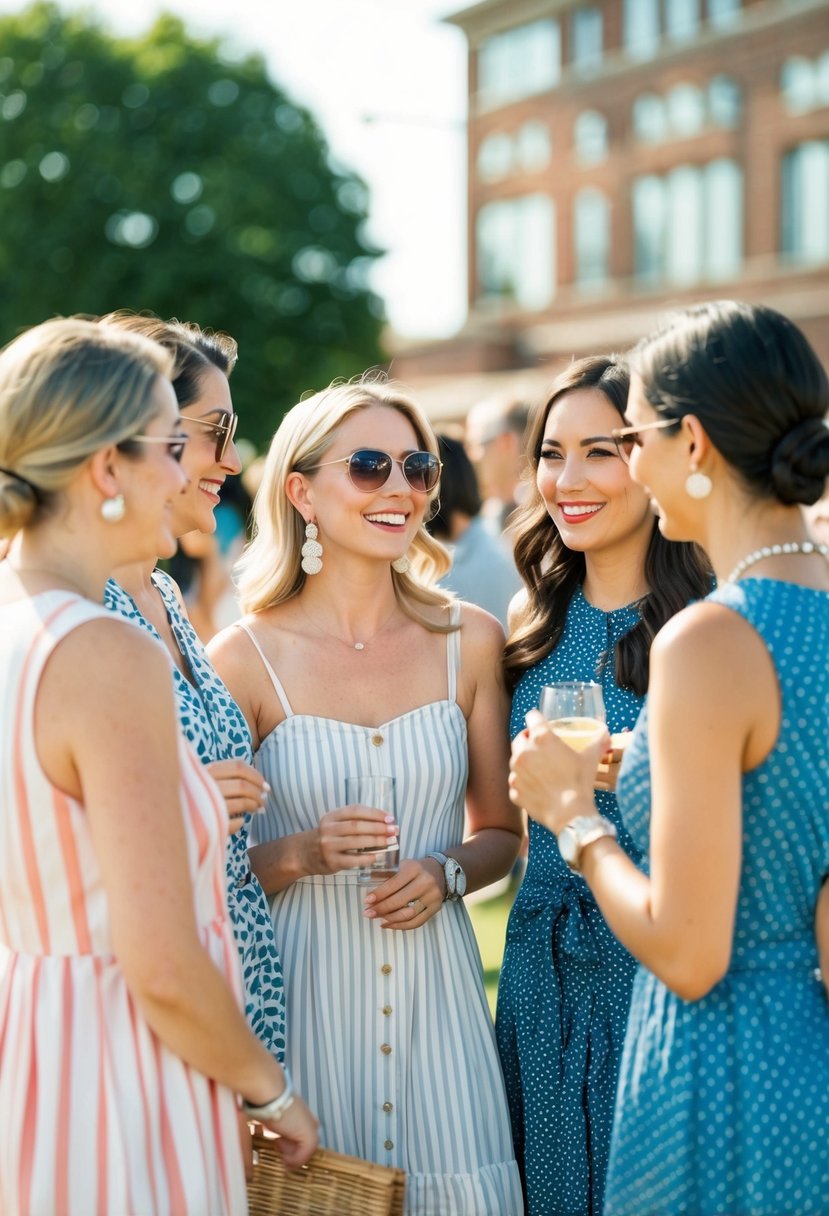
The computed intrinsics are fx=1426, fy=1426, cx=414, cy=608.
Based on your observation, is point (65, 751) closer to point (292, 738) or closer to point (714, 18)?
point (292, 738)

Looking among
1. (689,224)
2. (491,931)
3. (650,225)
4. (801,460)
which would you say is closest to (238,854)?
(801,460)

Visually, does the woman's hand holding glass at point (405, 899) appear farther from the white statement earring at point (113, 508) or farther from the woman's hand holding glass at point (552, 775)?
the white statement earring at point (113, 508)

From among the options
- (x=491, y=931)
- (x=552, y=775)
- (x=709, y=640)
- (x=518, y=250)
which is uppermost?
(x=518, y=250)

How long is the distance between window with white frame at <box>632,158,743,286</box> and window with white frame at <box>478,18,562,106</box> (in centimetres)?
510

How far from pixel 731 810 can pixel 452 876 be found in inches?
52.0

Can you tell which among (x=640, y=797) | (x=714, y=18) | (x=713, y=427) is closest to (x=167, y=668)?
(x=640, y=797)

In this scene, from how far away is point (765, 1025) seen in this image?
2.62m

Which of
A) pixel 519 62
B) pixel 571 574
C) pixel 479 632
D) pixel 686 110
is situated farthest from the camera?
pixel 519 62

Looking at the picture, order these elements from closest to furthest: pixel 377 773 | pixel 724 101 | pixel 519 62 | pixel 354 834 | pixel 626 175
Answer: pixel 354 834, pixel 377 773, pixel 724 101, pixel 626 175, pixel 519 62

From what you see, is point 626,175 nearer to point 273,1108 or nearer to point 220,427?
point 220,427

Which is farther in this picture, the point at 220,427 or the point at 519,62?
the point at 519,62

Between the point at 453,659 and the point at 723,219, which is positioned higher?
the point at 723,219

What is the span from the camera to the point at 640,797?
8.82 feet

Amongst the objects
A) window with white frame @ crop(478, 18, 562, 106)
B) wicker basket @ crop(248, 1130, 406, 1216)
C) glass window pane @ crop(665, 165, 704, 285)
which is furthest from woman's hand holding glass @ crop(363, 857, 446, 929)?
window with white frame @ crop(478, 18, 562, 106)
